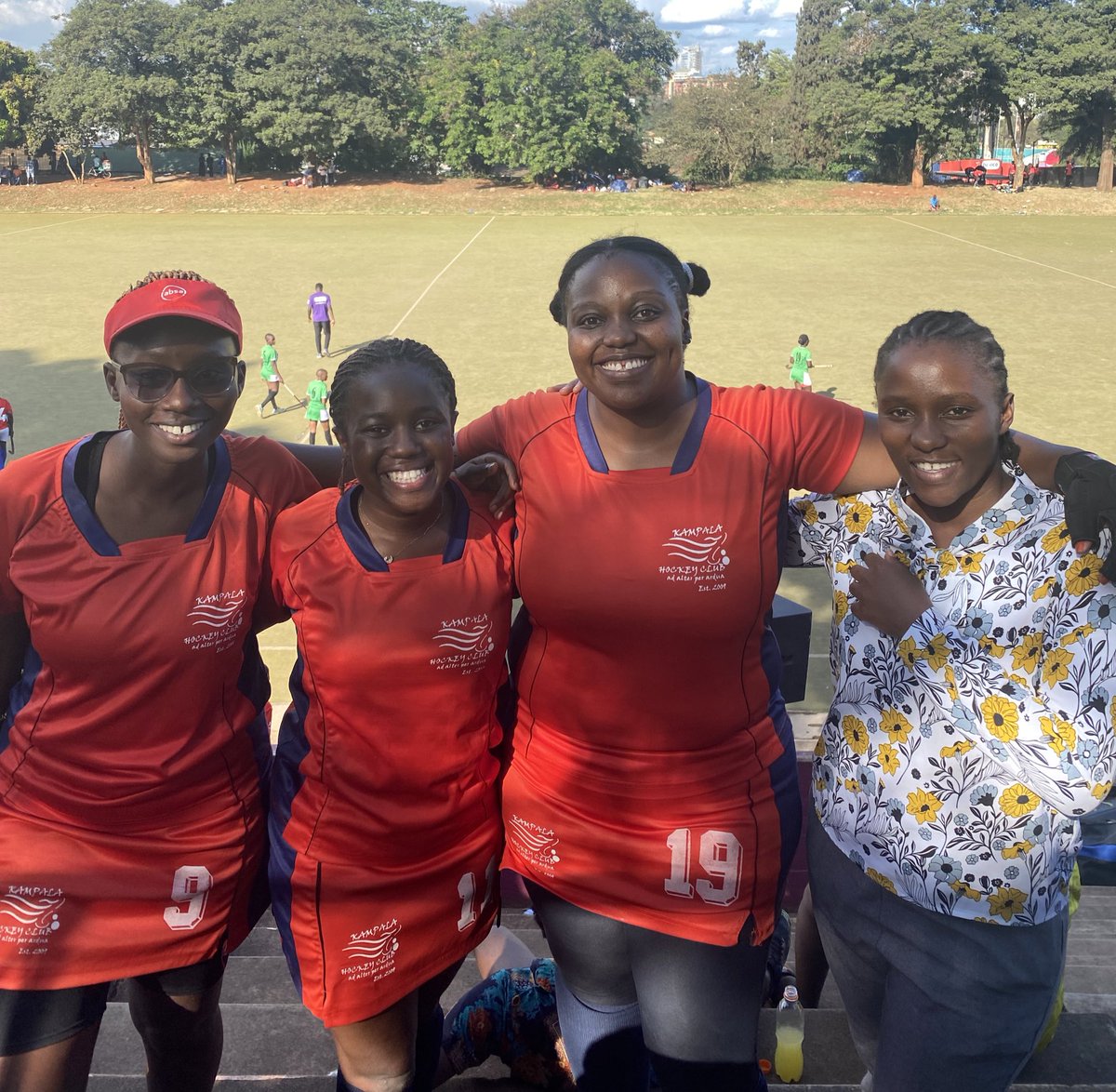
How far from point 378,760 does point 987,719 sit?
1182 mm

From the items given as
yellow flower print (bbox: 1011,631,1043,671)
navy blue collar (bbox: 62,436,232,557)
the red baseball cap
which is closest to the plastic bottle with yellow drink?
yellow flower print (bbox: 1011,631,1043,671)

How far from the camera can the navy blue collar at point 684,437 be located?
226 cm

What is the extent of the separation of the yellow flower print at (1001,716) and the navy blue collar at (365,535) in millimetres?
1077

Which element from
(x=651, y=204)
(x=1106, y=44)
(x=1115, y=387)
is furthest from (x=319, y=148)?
(x=1115, y=387)

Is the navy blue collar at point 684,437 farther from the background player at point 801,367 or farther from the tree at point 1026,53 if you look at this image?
the tree at point 1026,53

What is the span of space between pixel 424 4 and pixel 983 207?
42.7 m

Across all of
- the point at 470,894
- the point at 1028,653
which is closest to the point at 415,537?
the point at 470,894

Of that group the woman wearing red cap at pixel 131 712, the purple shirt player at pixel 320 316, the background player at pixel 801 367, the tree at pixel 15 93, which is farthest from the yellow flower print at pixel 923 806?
the tree at pixel 15 93

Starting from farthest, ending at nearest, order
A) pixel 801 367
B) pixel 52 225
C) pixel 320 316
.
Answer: pixel 52 225 → pixel 320 316 → pixel 801 367

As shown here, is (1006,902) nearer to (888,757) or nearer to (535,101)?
(888,757)

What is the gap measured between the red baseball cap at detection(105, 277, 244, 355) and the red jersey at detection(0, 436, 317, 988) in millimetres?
322

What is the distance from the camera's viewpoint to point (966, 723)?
77.9 inches

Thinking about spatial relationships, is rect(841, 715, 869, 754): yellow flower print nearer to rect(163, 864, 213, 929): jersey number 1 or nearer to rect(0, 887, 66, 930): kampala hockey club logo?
rect(163, 864, 213, 929): jersey number 1

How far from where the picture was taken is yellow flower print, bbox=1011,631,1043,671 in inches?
76.2
